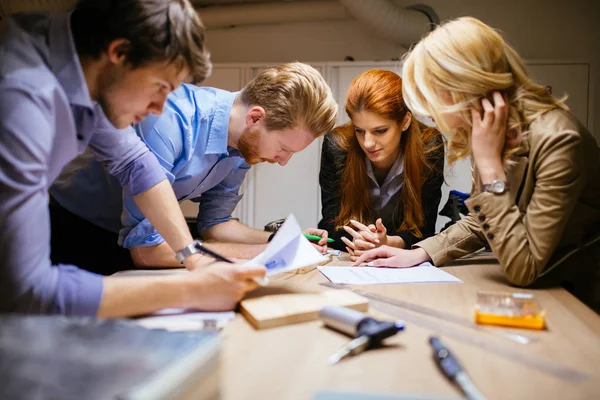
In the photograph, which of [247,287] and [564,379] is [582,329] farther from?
[247,287]

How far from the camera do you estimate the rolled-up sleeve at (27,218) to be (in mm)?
772

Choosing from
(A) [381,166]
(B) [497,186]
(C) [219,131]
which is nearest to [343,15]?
(A) [381,166]

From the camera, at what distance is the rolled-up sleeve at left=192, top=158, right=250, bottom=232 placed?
198 centimetres

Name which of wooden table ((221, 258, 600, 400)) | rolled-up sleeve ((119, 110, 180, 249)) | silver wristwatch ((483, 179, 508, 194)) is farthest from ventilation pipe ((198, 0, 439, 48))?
wooden table ((221, 258, 600, 400))

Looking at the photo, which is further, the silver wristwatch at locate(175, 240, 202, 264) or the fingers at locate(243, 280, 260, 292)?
the silver wristwatch at locate(175, 240, 202, 264)

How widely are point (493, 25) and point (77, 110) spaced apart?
3.52 meters

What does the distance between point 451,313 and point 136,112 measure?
2.48 feet

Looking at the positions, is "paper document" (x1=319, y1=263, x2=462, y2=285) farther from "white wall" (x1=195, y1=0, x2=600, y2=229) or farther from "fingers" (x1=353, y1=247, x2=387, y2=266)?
"white wall" (x1=195, y1=0, x2=600, y2=229)

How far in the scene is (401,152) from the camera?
229 cm

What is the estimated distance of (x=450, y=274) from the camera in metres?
Result: 1.40

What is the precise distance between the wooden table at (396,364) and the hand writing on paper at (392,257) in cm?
48

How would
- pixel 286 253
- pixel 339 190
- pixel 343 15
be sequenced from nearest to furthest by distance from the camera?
pixel 286 253, pixel 339 190, pixel 343 15

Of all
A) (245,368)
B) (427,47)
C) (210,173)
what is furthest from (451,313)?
(210,173)

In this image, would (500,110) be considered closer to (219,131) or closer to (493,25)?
(219,131)
